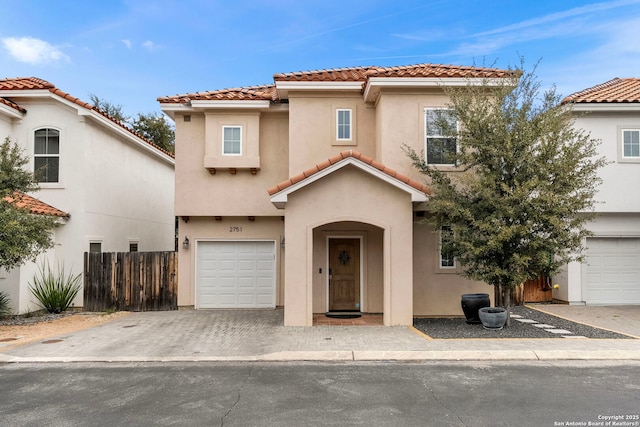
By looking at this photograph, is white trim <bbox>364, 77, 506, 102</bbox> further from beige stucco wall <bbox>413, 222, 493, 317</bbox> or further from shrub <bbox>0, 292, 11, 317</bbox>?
shrub <bbox>0, 292, 11, 317</bbox>

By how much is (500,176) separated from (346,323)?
5.28m

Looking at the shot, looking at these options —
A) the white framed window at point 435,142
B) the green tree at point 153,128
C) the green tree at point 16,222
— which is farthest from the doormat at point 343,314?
the green tree at point 153,128

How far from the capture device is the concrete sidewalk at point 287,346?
27.3 ft

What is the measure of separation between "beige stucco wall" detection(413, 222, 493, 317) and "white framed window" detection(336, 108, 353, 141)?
3.84 meters

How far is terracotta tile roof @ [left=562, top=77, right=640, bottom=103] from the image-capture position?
14156 mm

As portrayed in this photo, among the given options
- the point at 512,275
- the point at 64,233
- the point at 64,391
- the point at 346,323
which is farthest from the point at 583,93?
the point at 64,233

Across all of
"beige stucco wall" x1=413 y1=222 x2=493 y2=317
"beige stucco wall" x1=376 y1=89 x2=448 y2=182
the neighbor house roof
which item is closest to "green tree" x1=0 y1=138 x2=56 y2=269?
the neighbor house roof

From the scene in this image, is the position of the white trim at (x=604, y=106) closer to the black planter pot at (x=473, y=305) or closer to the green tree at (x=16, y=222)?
the black planter pot at (x=473, y=305)

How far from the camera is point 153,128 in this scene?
30062 millimetres

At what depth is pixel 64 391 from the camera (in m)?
6.50

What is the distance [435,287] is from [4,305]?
12.3m

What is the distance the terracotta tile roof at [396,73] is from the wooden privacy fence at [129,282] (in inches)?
285

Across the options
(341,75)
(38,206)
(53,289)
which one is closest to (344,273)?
(341,75)

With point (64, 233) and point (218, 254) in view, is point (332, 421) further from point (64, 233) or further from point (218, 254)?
point (64, 233)
